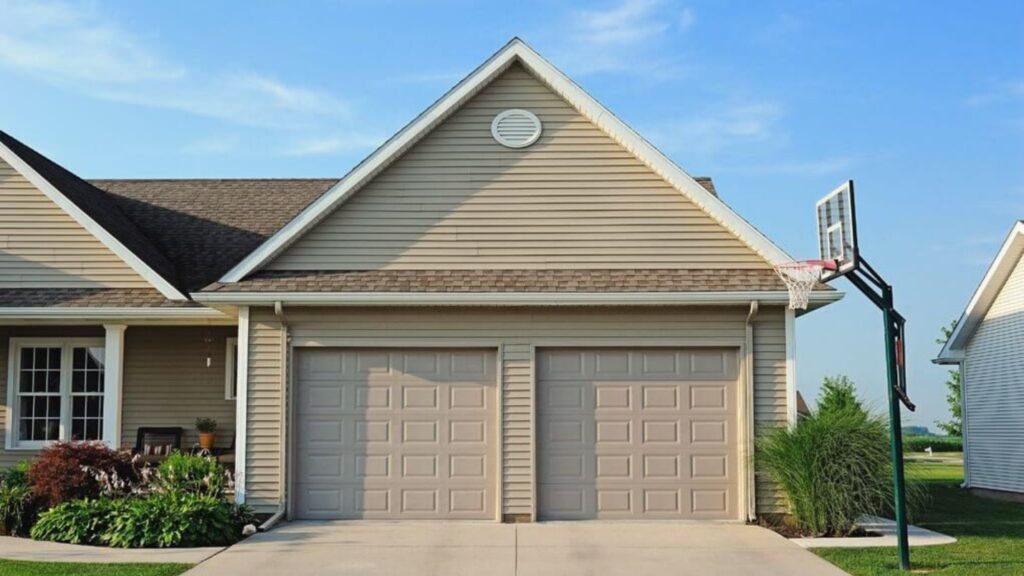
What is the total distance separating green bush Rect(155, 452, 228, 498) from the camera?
14305mm

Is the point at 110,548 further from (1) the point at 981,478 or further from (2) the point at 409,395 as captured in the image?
(1) the point at 981,478

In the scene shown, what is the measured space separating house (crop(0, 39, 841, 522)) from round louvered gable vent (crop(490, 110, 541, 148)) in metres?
0.02

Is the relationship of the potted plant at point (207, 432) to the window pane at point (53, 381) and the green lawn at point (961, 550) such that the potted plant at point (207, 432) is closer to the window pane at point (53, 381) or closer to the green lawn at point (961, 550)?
the window pane at point (53, 381)

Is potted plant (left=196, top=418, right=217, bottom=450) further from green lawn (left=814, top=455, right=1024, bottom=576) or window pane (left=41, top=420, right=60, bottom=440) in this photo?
green lawn (left=814, top=455, right=1024, bottom=576)

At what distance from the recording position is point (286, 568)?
11.4m

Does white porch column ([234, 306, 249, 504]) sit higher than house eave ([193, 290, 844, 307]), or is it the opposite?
house eave ([193, 290, 844, 307])

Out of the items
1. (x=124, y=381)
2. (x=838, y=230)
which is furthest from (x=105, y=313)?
(x=838, y=230)

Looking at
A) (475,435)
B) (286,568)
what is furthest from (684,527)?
(286,568)

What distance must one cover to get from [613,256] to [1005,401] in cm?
1022

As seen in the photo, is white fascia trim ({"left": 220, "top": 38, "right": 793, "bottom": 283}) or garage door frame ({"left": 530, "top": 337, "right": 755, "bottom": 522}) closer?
garage door frame ({"left": 530, "top": 337, "right": 755, "bottom": 522})

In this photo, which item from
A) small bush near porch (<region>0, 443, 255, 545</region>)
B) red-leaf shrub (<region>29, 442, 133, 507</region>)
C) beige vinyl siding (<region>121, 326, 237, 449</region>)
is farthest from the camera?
beige vinyl siding (<region>121, 326, 237, 449</region>)

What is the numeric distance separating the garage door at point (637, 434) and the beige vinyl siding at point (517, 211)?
135 centimetres

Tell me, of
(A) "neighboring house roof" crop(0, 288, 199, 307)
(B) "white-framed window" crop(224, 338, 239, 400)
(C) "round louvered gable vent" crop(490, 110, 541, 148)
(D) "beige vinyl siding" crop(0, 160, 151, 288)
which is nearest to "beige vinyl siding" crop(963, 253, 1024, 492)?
(C) "round louvered gable vent" crop(490, 110, 541, 148)

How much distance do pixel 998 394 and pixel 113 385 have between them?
15923 mm
